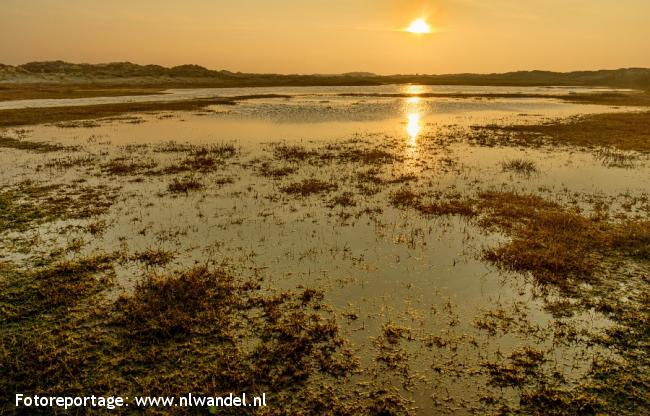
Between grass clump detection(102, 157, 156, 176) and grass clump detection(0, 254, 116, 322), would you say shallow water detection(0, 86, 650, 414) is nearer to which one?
grass clump detection(0, 254, 116, 322)

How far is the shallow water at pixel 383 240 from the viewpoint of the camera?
8641 mm

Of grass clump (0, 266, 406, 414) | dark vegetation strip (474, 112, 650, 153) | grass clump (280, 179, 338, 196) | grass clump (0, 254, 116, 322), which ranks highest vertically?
dark vegetation strip (474, 112, 650, 153)

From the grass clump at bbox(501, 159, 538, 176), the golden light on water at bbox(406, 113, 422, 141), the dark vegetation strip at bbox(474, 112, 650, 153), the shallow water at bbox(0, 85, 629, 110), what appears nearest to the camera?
the grass clump at bbox(501, 159, 538, 176)

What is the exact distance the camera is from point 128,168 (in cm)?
2459

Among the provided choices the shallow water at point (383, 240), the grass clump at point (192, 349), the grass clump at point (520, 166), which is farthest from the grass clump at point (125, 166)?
the grass clump at point (520, 166)

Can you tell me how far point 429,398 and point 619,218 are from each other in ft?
47.1

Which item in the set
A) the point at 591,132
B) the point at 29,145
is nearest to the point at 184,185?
the point at 29,145

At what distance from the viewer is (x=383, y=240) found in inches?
572

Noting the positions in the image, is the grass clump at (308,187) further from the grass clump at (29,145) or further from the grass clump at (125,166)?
the grass clump at (29,145)

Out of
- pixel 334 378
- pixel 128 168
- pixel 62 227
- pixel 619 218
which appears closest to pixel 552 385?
pixel 334 378

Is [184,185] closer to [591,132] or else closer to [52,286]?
[52,286]

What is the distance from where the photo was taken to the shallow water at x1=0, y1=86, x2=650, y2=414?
340 inches

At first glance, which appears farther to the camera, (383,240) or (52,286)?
(383,240)

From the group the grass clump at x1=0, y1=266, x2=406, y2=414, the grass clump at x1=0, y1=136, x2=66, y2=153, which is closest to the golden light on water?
the grass clump at x1=0, y1=266, x2=406, y2=414
